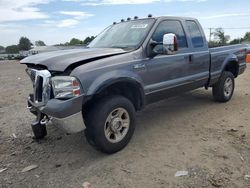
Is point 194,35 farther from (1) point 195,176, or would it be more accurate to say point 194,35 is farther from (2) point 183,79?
(1) point 195,176

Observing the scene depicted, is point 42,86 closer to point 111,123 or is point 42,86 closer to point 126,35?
point 111,123

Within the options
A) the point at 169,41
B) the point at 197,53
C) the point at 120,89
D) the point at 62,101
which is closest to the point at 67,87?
the point at 62,101

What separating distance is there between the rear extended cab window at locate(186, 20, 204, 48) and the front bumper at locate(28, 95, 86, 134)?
307 cm

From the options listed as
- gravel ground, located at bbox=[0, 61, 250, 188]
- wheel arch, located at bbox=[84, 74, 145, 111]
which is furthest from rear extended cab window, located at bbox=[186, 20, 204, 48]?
wheel arch, located at bbox=[84, 74, 145, 111]

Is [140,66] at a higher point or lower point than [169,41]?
lower

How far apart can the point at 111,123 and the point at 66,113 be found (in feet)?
2.46

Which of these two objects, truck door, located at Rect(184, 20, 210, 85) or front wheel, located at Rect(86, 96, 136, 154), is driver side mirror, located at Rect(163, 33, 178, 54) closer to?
front wheel, located at Rect(86, 96, 136, 154)

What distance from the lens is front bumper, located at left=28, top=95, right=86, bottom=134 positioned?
349 centimetres

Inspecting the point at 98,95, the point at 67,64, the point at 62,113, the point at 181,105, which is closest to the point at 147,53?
the point at 98,95

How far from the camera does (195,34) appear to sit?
19.1ft

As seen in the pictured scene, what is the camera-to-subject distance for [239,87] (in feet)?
29.1

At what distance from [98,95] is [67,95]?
0.55 metres

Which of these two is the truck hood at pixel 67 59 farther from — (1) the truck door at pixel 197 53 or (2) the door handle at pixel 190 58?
(1) the truck door at pixel 197 53

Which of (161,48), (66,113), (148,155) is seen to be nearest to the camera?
(66,113)
